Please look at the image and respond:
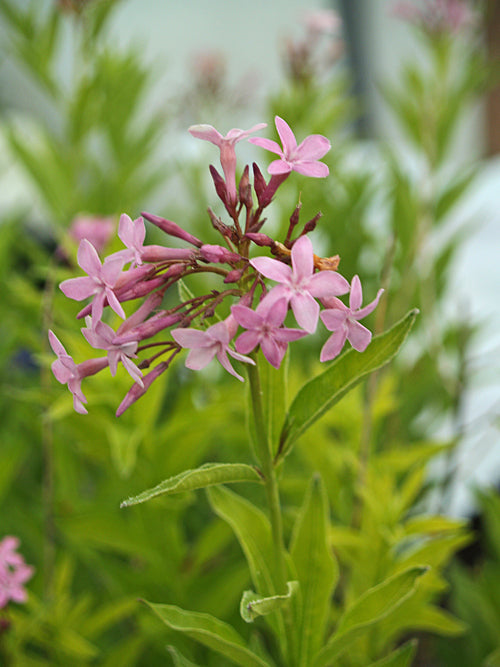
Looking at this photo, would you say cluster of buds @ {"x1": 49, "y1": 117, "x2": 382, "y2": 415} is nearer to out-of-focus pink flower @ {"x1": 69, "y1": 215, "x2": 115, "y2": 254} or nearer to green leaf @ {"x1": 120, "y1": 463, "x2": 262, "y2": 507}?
green leaf @ {"x1": 120, "y1": 463, "x2": 262, "y2": 507}

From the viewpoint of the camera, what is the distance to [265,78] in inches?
142

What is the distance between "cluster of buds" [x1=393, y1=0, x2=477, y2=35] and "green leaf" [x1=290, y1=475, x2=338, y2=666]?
0.83 metres

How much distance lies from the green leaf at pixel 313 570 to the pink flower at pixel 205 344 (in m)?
0.11

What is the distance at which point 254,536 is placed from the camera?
0.95 feet

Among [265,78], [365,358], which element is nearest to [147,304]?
[365,358]

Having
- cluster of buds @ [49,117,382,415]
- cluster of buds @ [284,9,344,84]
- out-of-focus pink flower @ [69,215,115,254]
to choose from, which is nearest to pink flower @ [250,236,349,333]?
cluster of buds @ [49,117,382,415]

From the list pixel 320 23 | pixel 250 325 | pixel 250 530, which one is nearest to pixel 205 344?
pixel 250 325

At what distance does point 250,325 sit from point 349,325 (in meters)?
0.04

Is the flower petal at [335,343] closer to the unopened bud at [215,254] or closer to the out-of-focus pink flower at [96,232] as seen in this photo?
the unopened bud at [215,254]

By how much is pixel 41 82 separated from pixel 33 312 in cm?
30

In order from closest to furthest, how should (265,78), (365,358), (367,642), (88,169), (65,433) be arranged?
(365,358), (367,642), (65,433), (88,169), (265,78)

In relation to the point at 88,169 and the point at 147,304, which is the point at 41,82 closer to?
the point at 88,169

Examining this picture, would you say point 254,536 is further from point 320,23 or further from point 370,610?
point 320,23

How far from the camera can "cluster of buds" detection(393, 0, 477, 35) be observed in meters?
0.90
